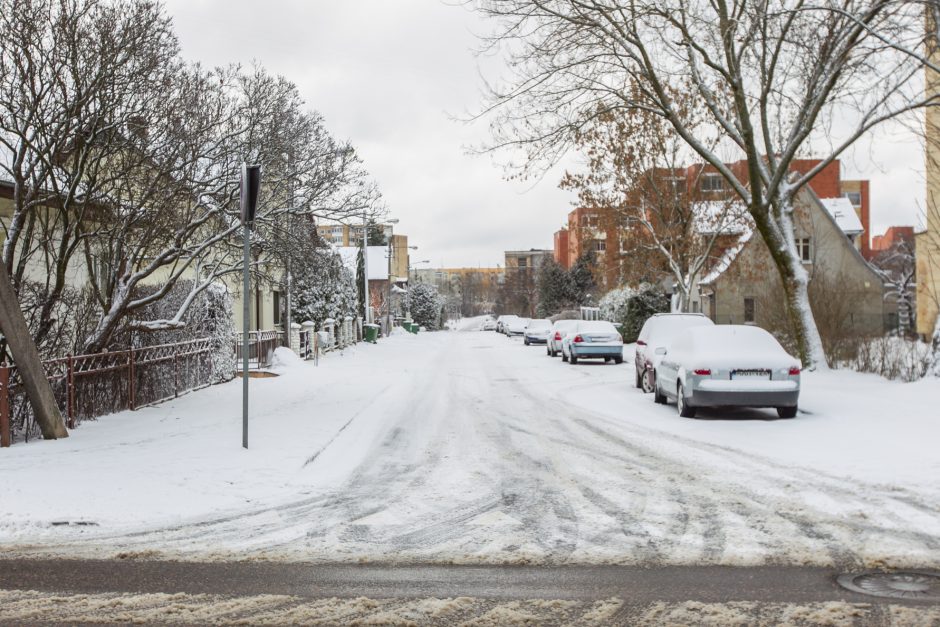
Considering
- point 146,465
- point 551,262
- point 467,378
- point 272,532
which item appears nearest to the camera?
point 272,532

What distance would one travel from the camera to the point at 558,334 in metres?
32.1

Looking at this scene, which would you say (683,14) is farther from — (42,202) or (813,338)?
(42,202)

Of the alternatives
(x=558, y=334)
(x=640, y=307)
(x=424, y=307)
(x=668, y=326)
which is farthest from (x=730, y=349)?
(x=424, y=307)

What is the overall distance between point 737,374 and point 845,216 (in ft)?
165

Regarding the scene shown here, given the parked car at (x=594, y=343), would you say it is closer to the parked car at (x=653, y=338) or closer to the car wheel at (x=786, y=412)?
the parked car at (x=653, y=338)

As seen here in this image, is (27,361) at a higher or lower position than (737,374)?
higher

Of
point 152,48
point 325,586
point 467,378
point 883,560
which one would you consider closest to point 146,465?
point 325,586

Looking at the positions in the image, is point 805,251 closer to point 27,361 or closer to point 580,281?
point 580,281

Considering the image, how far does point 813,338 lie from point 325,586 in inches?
642

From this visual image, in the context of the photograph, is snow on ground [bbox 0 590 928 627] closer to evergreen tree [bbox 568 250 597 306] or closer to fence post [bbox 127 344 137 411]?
fence post [bbox 127 344 137 411]

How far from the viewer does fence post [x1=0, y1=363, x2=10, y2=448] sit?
9492 mm

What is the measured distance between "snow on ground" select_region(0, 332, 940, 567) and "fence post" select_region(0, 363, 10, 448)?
0.28 metres

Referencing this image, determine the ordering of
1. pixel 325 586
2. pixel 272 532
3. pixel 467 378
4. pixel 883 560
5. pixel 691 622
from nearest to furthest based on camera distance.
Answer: pixel 691 622, pixel 325 586, pixel 883 560, pixel 272 532, pixel 467 378

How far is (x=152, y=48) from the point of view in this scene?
11539 mm
